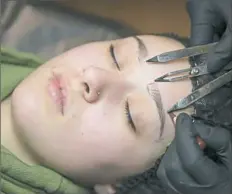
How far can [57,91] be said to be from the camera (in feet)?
4.21

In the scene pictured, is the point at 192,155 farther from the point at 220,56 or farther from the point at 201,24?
the point at 201,24

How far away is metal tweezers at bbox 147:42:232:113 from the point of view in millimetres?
1249

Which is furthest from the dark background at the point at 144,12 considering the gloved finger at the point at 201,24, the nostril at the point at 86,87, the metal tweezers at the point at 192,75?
the nostril at the point at 86,87

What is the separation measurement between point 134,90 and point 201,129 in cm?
18

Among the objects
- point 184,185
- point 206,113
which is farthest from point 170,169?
point 206,113

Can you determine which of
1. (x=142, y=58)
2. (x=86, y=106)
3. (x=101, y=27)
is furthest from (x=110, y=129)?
(x=101, y=27)

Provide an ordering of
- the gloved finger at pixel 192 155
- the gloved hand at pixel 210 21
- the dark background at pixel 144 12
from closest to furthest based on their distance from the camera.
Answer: the gloved finger at pixel 192 155, the gloved hand at pixel 210 21, the dark background at pixel 144 12

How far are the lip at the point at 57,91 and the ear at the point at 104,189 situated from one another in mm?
241

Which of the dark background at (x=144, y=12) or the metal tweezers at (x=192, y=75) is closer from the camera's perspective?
the metal tweezers at (x=192, y=75)

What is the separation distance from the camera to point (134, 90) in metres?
1.25

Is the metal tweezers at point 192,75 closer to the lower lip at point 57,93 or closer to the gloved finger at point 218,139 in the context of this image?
the gloved finger at point 218,139

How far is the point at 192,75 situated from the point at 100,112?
0.23 meters

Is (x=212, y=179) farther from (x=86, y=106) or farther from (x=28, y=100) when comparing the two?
(x=28, y=100)

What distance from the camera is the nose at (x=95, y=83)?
4.07 feet
